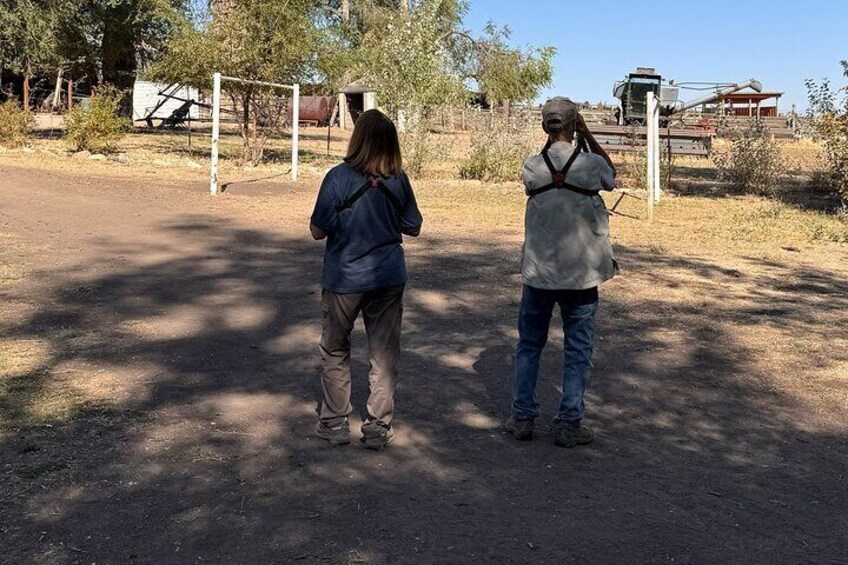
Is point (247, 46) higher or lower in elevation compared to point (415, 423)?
higher

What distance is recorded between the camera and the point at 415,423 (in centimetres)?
493

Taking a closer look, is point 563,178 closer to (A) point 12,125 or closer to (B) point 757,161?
(B) point 757,161

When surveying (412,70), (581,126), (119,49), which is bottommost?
(581,126)

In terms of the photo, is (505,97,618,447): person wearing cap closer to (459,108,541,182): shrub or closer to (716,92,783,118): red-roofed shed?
(459,108,541,182): shrub

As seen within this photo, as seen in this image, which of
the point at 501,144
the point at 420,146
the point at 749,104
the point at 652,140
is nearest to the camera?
the point at 652,140

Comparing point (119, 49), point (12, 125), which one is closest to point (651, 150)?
point (12, 125)

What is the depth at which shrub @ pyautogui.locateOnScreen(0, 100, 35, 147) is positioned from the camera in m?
24.0

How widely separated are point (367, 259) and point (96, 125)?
20.5 meters

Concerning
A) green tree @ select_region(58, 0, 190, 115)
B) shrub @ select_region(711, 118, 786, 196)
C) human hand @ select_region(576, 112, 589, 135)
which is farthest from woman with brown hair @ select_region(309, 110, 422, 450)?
green tree @ select_region(58, 0, 190, 115)

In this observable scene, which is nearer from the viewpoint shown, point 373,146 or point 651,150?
point 373,146

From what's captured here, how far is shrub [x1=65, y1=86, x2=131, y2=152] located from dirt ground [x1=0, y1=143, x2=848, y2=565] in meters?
13.2

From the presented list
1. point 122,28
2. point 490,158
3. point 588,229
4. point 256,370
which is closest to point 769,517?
point 588,229

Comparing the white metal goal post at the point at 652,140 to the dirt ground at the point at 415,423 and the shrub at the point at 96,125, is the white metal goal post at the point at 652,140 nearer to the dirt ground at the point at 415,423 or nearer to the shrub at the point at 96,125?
the dirt ground at the point at 415,423

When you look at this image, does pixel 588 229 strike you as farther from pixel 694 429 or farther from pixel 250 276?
pixel 250 276
